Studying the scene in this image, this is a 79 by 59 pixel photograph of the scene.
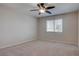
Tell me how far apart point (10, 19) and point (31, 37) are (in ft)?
8.23

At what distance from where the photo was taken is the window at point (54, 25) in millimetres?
5918

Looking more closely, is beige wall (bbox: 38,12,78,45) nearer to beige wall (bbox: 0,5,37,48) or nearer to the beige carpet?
the beige carpet

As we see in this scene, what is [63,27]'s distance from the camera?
5676 millimetres

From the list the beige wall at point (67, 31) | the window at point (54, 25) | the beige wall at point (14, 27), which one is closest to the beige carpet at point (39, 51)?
the beige wall at point (14, 27)

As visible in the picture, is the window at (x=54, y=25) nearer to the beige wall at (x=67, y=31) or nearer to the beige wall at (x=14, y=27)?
the beige wall at (x=67, y=31)

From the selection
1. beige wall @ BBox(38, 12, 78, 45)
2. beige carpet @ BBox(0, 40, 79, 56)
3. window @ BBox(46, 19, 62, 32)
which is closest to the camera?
beige carpet @ BBox(0, 40, 79, 56)

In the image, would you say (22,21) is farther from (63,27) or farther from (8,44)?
(63,27)

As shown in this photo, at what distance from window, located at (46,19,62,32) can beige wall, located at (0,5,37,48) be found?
1.26 metres

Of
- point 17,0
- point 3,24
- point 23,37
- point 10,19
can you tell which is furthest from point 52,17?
point 17,0

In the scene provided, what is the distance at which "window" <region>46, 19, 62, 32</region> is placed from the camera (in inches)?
233

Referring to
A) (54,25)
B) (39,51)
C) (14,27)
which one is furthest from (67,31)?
(14,27)

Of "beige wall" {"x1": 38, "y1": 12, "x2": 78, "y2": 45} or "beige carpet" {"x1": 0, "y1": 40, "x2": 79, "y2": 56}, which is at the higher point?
"beige wall" {"x1": 38, "y1": 12, "x2": 78, "y2": 45}

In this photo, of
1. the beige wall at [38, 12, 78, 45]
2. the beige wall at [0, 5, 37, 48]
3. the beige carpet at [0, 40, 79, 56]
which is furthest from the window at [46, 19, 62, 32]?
the beige carpet at [0, 40, 79, 56]

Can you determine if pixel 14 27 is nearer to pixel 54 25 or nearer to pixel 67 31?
pixel 54 25
